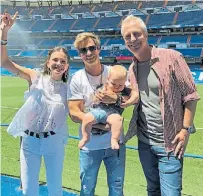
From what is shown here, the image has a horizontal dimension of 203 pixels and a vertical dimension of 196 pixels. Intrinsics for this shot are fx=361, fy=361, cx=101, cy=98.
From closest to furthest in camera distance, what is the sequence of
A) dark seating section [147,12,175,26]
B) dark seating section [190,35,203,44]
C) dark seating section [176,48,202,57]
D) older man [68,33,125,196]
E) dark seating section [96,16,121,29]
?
older man [68,33,125,196] → dark seating section [176,48,202,57] → dark seating section [190,35,203,44] → dark seating section [147,12,175,26] → dark seating section [96,16,121,29]

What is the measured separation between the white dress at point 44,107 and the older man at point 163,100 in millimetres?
874

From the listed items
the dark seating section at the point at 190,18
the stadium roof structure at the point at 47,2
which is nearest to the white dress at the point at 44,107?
the dark seating section at the point at 190,18

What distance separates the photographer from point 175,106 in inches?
122

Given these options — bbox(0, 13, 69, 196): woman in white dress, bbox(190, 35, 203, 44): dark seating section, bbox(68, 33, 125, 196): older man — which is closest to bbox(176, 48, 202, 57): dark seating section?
bbox(190, 35, 203, 44): dark seating section

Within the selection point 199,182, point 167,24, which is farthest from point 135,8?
point 199,182

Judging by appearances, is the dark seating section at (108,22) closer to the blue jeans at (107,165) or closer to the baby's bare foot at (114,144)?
the blue jeans at (107,165)

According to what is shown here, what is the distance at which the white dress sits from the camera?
12.2 ft

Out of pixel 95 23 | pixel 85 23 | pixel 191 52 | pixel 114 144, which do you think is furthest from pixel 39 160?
pixel 85 23

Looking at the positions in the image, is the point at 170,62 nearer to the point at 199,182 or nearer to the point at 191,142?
the point at 199,182

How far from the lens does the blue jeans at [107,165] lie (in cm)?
341

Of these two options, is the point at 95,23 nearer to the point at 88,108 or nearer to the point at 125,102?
the point at 88,108

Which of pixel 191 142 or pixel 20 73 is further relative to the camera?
pixel 191 142

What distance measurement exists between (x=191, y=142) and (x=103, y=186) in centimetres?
351

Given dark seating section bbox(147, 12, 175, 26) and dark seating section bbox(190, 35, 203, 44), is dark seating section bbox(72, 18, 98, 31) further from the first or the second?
dark seating section bbox(190, 35, 203, 44)
